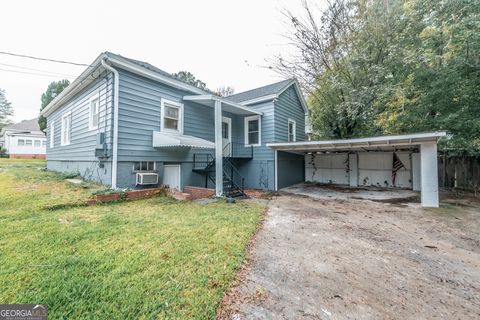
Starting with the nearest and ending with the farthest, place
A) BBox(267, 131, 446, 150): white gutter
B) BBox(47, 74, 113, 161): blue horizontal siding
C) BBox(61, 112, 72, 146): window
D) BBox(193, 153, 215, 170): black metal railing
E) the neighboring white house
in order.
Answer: BBox(267, 131, 446, 150): white gutter → BBox(47, 74, 113, 161): blue horizontal siding → BBox(193, 153, 215, 170): black metal railing → BBox(61, 112, 72, 146): window → the neighboring white house

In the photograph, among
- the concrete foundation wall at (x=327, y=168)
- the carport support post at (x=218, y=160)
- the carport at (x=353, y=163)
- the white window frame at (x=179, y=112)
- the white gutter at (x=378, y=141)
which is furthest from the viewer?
the concrete foundation wall at (x=327, y=168)

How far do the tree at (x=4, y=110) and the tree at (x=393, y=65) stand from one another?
50.0 meters

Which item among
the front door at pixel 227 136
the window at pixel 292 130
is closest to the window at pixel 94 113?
the front door at pixel 227 136

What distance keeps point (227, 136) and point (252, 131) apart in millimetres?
1336

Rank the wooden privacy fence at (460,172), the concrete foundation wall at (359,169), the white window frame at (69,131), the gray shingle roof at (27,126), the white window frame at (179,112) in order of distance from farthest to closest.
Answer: the gray shingle roof at (27,126) → the concrete foundation wall at (359,169) → the white window frame at (69,131) → the wooden privacy fence at (460,172) → the white window frame at (179,112)

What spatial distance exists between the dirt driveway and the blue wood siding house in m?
4.08

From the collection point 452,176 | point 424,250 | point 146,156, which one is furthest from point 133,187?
point 452,176

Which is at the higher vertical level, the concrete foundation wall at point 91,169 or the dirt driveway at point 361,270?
the concrete foundation wall at point 91,169

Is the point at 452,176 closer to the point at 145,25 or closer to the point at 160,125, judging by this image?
the point at 160,125

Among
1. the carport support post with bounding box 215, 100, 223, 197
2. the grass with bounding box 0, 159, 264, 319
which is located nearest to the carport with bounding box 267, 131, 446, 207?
the carport support post with bounding box 215, 100, 223, 197

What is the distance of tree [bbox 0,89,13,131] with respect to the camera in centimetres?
3556

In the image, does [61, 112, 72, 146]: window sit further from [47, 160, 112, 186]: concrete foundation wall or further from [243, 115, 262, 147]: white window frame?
[243, 115, 262, 147]: white window frame

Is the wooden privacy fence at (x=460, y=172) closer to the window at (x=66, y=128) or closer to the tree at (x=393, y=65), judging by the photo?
the tree at (x=393, y=65)

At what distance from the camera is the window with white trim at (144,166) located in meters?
6.76
